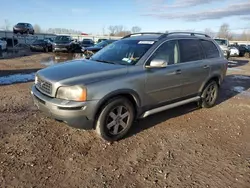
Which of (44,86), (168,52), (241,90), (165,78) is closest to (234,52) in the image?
(241,90)

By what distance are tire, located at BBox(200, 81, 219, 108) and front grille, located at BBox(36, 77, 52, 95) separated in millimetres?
3625

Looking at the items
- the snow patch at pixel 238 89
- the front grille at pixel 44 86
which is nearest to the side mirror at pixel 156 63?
the front grille at pixel 44 86

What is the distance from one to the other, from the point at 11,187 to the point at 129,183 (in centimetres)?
141

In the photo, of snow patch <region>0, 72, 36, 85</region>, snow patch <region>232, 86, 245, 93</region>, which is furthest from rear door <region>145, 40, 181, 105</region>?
snow patch <region>0, 72, 36, 85</region>

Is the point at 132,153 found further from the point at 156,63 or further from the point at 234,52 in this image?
the point at 234,52

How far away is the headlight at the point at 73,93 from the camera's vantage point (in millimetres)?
3533

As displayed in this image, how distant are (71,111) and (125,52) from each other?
176 cm

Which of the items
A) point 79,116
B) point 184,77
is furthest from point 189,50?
point 79,116

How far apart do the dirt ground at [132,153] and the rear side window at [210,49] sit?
151 centimetres

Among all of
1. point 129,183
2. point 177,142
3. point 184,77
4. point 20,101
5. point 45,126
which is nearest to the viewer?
point 129,183

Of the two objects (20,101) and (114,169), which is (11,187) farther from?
(20,101)

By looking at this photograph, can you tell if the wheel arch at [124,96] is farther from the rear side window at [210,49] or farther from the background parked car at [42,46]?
the background parked car at [42,46]

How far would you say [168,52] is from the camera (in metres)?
4.73

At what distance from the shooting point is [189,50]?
5.21 m
